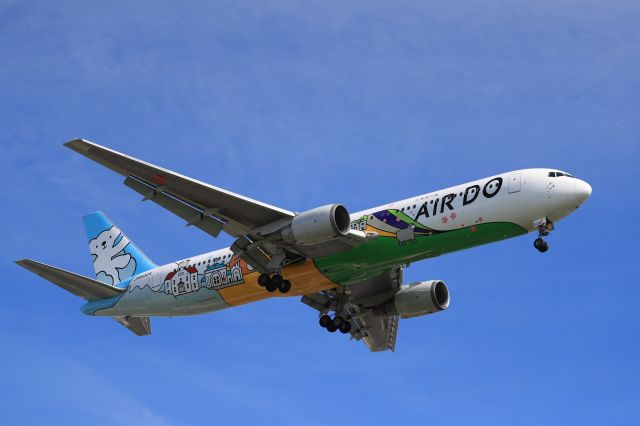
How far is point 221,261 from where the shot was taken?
44.0m

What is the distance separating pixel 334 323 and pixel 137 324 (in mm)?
9744

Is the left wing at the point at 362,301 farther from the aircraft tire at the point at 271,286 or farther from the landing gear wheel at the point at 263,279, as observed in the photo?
the landing gear wheel at the point at 263,279

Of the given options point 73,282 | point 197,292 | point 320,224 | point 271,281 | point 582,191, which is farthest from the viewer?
point 73,282

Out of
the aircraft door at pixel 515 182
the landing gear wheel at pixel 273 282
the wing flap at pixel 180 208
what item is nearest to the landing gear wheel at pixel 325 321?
the landing gear wheel at pixel 273 282

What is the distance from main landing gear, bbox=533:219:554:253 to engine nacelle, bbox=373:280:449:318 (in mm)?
9034

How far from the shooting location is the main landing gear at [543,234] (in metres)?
37.7

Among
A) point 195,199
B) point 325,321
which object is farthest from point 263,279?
point 325,321

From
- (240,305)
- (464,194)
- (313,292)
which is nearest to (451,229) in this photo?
(464,194)

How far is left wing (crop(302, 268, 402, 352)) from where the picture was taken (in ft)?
153

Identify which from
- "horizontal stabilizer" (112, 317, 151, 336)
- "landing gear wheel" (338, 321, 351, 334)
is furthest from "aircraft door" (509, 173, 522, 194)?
"horizontal stabilizer" (112, 317, 151, 336)

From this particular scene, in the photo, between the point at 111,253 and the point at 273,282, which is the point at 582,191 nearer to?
the point at 273,282

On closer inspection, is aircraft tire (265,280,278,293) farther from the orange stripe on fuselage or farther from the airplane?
the orange stripe on fuselage

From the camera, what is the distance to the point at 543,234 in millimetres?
37812

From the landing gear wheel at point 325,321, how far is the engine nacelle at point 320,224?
878cm
